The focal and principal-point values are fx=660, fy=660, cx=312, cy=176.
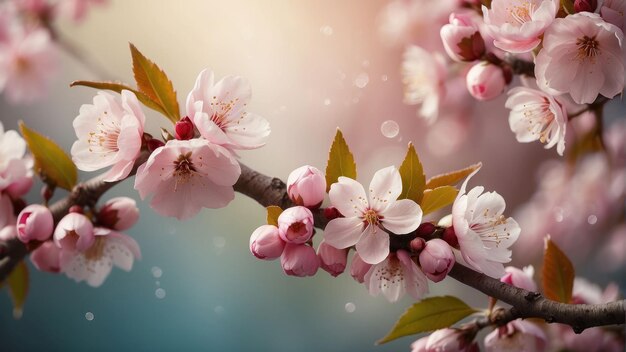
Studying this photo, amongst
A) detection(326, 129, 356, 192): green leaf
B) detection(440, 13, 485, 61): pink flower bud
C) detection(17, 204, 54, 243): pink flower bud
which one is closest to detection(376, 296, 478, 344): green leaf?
detection(326, 129, 356, 192): green leaf

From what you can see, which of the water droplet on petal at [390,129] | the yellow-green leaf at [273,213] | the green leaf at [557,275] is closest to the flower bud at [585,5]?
the green leaf at [557,275]

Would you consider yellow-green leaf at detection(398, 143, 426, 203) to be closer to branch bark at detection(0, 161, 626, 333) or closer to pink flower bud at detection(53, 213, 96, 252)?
branch bark at detection(0, 161, 626, 333)

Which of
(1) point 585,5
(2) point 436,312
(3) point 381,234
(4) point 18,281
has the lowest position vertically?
(4) point 18,281

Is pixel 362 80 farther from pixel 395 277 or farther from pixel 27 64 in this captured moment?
pixel 27 64

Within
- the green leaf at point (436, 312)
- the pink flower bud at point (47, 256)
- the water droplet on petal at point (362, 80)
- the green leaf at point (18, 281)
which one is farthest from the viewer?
the water droplet on petal at point (362, 80)

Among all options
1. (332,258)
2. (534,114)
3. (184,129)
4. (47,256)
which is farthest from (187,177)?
(534,114)

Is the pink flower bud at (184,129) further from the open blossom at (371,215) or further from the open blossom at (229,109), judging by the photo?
the open blossom at (371,215)

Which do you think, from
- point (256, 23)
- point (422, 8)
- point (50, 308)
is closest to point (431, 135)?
point (422, 8)
